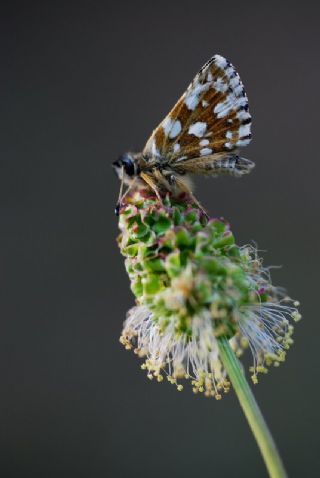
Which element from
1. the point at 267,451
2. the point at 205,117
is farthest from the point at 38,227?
the point at 267,451

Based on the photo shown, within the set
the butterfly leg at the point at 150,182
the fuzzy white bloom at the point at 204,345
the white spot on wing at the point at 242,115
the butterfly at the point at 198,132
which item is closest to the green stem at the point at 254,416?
the fuzzy white bloom at the point at 204,345

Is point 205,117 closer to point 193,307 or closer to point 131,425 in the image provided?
point 193,307

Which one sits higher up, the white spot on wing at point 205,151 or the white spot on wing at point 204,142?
the white spot on wing at point 204,142

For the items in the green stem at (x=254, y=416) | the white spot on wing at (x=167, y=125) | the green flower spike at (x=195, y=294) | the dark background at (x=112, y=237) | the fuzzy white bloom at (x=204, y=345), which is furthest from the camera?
the dark background at (x=112, y=237)

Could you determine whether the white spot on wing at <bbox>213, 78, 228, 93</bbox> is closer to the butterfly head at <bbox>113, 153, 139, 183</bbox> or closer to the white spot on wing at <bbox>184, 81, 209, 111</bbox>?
the white spot on wing at <bbox>184, 81, 209, 111</bbox>

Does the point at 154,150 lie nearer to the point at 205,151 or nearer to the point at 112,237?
the point at 205,151

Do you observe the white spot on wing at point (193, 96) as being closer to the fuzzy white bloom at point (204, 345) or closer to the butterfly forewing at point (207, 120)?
the butterfly forewing at point (207, 120)
